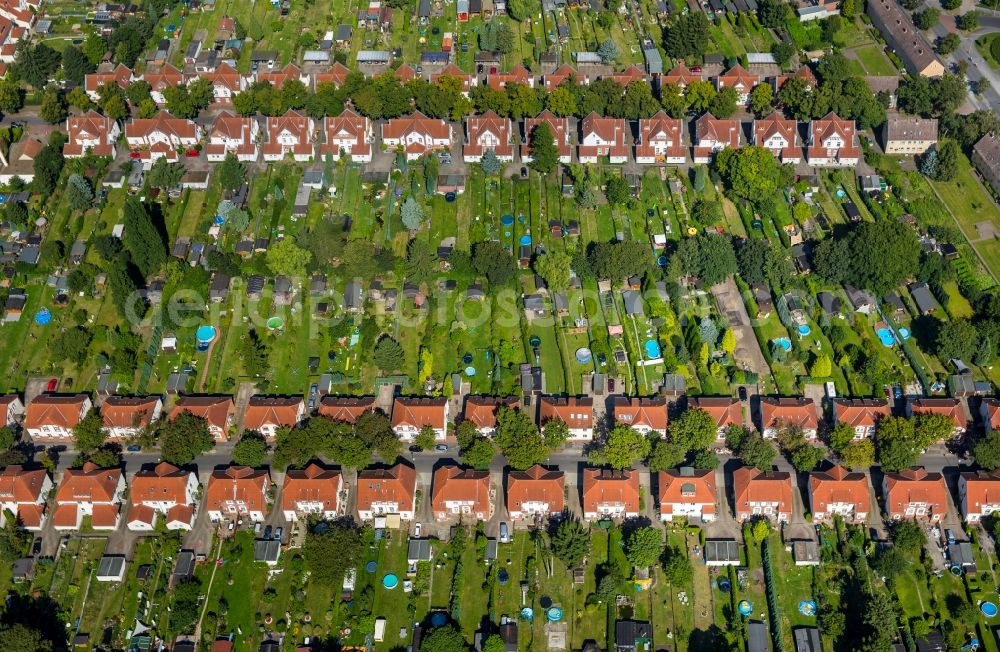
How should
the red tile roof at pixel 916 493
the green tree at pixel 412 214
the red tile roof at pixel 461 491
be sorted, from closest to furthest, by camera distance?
the red tile roof at pixel 916 493, the red tile roof at pixel 461 491, the green tree at pixel 412 214

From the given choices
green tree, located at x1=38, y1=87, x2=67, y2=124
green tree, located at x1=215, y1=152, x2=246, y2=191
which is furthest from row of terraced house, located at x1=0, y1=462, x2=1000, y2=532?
green tree, located at x1=38, y1=87, x2=67, y2=124

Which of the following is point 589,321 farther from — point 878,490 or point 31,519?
point 31,519

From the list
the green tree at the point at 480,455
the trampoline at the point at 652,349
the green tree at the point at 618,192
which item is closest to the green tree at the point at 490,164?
the green tree at the point at 618,192

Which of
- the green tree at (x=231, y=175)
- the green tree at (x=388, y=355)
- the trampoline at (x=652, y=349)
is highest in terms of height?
the green tree at (x=231, y=175)

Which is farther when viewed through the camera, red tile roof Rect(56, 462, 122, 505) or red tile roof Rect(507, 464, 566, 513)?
red tile roof Rect(56, 462, 122, 505)

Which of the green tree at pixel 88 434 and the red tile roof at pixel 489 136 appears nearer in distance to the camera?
the green tree at pixel 88 434

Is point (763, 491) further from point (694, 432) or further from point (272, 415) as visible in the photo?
point (272, 415)

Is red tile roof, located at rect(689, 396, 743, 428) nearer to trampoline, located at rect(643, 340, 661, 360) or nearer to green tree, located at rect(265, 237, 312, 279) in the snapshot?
trampoline, located at rect(643, 340, 661, 360)

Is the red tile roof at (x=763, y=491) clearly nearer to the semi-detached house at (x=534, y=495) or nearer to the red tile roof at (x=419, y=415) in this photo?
the semi-detached house at (x=534, y=495)
